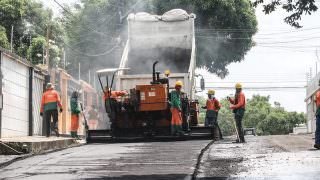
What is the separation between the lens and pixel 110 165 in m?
9.41

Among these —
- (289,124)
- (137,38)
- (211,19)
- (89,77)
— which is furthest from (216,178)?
(289,124)

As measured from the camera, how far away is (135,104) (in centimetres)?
1566

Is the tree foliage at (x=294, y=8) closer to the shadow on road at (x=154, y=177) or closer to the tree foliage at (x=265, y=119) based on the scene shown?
the shadow on road at (x=154, y=177)

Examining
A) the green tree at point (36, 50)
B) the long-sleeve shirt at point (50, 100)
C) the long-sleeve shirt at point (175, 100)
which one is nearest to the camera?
the long-sleeve shirt at point (175, 100)

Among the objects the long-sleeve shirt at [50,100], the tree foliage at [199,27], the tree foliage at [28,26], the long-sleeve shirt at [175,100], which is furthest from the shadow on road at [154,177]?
the tree foliage at [28,26]

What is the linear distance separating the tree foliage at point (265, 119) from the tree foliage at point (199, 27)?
44005mm

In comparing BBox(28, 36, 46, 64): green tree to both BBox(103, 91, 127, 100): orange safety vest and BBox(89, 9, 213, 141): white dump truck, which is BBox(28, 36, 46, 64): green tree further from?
BBox(103, 91, 127, 100): orange safety vest

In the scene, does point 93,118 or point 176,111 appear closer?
point 176,111

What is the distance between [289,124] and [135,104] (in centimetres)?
7320

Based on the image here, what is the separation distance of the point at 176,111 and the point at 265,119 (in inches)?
2800

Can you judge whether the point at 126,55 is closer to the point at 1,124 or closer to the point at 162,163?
the point at 1,124

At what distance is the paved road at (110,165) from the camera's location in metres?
8.25

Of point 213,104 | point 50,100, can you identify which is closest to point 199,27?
point 213,104

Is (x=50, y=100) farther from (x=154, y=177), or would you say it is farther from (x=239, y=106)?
(x=154, y=177)
